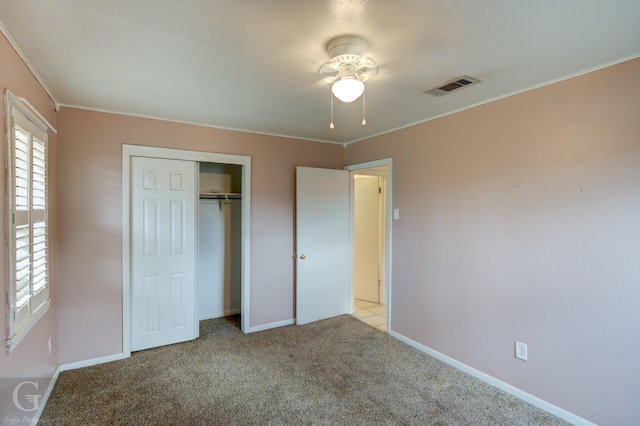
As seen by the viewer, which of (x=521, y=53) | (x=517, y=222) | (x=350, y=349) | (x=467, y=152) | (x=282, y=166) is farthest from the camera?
(x=282, y=166)

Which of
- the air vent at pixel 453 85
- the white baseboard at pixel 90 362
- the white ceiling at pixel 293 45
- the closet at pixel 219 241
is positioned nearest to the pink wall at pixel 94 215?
the white baseboard at pixel 90 362

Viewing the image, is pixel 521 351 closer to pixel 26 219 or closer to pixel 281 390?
pixel 281 390

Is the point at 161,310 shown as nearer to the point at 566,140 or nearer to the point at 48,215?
the point at 48,215

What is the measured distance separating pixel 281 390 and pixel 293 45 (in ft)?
8.06

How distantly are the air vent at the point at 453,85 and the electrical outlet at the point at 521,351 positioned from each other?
198 centimetres

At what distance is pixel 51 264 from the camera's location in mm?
2664

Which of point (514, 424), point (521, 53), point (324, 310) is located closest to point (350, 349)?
point (324, 310)

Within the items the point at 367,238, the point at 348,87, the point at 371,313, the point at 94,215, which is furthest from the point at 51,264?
the point at 367,238

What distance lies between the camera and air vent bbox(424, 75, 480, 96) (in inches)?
90.4

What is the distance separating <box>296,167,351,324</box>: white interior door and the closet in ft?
3.29

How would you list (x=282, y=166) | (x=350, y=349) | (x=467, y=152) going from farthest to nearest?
(x=282, y=166), (x=350, y=349), (x=467, y=152)

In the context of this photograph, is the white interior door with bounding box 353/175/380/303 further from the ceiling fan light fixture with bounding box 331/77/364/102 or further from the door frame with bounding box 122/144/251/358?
the ceiling fan light fixture with bounding box 331/77/364/102

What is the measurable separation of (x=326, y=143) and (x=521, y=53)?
8.73 feet

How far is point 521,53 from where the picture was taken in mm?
1938
